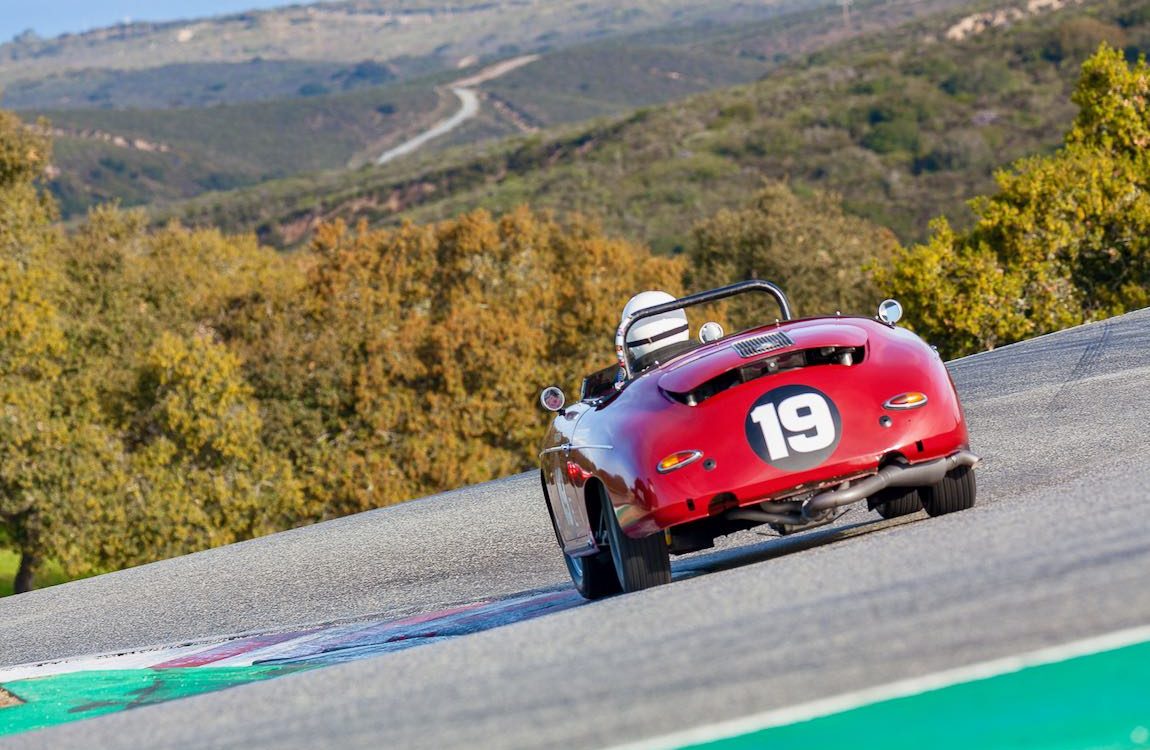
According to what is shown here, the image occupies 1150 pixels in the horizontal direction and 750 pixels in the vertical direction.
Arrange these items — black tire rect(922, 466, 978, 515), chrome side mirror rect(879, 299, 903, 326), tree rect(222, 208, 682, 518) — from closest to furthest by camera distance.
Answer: black tire rect(922, 466, 978, 515) → chrome side mirror rect(879, 299, 903, 326) → tree rect(222, 208, 682, 518)

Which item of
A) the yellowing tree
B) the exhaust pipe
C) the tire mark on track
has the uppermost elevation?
the exhaust pipe

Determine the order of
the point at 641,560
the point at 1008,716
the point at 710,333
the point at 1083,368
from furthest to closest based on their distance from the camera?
the point at 1083,368, the point at 710,333, the point at 641,560, the point at 1008,716

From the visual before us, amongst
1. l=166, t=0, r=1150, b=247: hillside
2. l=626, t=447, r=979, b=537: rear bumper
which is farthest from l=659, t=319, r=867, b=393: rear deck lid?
l=166, t=0, r=1150, b=247: hillside

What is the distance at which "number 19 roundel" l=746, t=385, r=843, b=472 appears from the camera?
6129 millimetres

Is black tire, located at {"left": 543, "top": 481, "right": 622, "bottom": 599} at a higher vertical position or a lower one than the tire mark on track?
higher

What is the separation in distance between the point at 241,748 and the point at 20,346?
29.8 m

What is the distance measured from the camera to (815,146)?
318 feet

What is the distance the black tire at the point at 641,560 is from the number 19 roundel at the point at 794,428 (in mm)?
710

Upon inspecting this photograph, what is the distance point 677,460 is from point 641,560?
62 centimetres

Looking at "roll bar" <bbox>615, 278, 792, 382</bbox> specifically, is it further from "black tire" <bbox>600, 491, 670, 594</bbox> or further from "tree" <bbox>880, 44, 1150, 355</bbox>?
"tree" <bbox>880, 44, 1150, 355</bbox>

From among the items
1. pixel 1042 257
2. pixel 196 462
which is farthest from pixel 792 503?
pixel 196 462

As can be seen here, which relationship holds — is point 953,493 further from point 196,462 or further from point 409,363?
point 409,363

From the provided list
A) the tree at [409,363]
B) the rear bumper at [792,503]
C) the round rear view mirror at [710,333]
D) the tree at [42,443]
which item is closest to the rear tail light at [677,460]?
the rear bumper at [792,503]

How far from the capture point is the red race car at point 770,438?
242 inches
